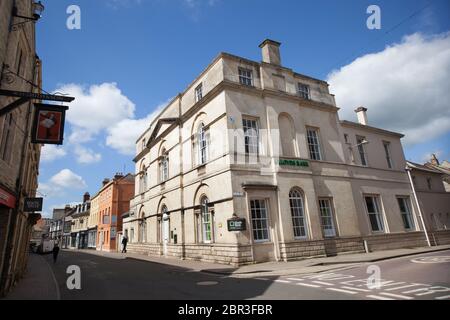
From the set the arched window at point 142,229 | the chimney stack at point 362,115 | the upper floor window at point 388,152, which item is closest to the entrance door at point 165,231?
the arched window at point 142,229

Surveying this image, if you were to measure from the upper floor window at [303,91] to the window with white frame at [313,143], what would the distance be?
2.55m

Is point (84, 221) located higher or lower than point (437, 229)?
higher

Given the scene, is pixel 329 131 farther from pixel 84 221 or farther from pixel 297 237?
pixel 84 221

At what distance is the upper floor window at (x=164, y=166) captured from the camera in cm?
2356

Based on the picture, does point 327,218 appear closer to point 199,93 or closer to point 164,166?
point 199,93

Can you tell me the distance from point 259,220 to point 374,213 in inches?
416

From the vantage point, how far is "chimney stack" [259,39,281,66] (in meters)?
19.5

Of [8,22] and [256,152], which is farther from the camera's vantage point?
[256,152]

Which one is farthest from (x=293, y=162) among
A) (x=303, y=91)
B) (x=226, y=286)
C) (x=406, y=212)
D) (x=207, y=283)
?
(x=406, y=212)

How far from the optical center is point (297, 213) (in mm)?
16609

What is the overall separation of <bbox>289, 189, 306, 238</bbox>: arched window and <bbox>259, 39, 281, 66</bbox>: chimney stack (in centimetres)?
921

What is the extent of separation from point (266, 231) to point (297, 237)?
1962 mm

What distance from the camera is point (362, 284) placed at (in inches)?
338
